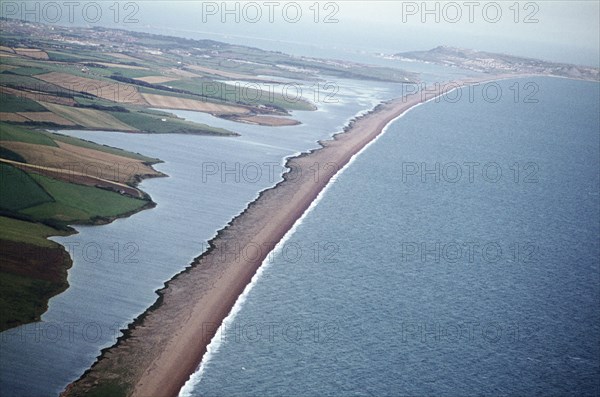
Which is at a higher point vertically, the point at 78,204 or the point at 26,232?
the point at 78,204

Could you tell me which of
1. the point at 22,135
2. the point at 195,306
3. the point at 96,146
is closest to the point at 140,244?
the point at 195,306

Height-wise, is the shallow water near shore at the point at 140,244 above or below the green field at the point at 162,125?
below

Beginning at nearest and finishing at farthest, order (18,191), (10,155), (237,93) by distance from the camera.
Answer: (18,191), (10,155), (237,93)

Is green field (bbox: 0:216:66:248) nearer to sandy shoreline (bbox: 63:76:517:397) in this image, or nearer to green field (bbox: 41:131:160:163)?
sandy shoreline (bbox: 63:76:517:397)

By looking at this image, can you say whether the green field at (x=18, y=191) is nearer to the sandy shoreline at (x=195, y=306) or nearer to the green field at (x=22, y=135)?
the green field at (x=22, y=135)

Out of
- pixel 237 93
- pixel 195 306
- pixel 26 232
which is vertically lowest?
pixel 195 306

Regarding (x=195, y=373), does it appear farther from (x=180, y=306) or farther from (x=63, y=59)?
(x=63, y=59)

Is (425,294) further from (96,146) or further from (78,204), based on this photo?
(96,146)

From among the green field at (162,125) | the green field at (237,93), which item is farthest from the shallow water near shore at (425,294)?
the green field at (237,93)
